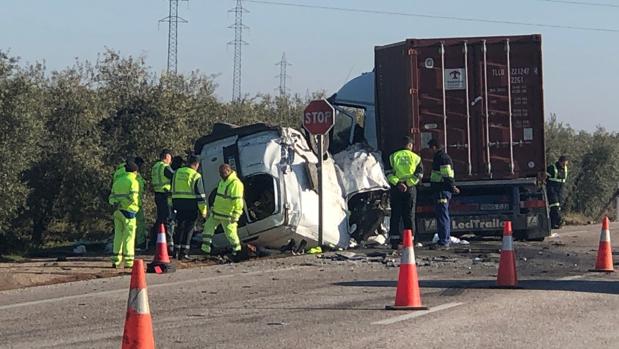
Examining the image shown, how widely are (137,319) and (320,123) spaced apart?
11.5 meters

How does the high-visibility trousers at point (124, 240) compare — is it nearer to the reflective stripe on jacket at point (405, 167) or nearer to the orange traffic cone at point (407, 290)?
the reflective stripe on jacket at point (405, 167)

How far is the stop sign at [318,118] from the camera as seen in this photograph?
1853 cm

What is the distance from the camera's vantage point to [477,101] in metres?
19.8

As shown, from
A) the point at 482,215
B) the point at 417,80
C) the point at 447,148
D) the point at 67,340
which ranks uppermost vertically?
the point at 417,80

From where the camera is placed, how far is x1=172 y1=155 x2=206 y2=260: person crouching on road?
17641 mm

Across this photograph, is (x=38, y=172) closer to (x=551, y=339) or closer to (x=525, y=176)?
(x=525, y=176)

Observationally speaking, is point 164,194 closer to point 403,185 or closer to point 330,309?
point 403,185

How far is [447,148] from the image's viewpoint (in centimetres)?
1992

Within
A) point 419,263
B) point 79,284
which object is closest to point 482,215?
point 419,263

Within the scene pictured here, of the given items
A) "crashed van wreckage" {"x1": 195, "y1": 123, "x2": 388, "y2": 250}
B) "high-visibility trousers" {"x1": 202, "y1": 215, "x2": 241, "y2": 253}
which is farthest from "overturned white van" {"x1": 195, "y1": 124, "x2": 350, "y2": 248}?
"high-visibility trousers" {"x1": 202, "y1": 215, "x2": 241, "y2": 253}

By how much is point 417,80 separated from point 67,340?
11607 mm

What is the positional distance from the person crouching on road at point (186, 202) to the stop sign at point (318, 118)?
214 centimetres

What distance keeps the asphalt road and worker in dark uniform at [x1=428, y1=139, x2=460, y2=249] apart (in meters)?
2.16

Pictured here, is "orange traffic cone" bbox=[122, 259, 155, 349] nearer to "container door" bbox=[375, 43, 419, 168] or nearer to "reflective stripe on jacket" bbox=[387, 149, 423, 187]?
"reflective stripe on jacket" bbox=[387, 149, 423, 187]
